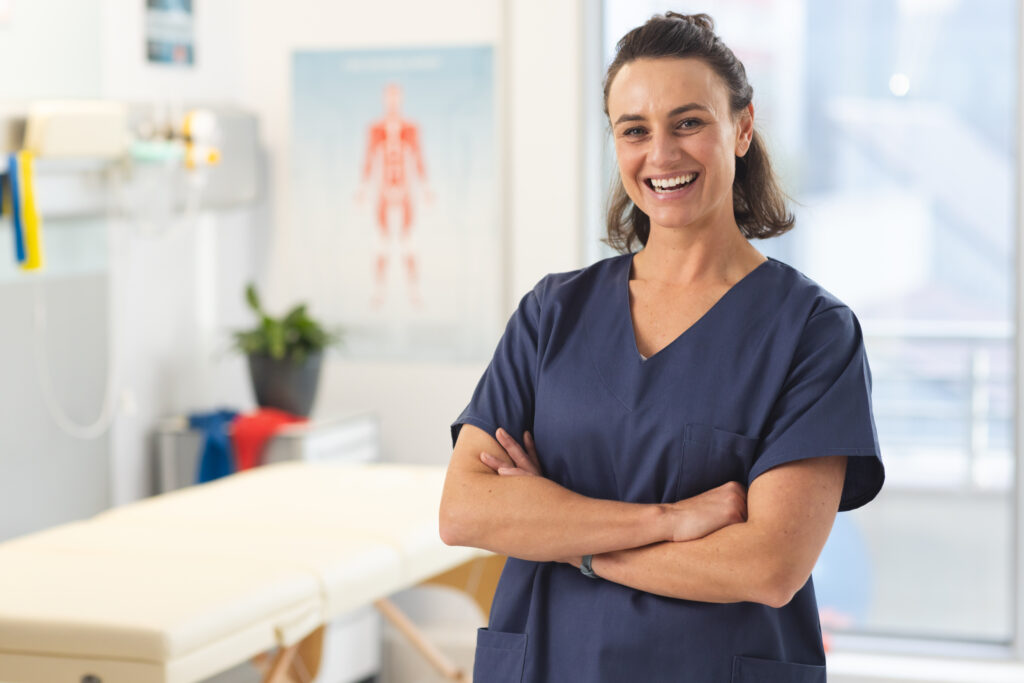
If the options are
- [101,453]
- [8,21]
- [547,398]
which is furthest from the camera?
[101,453]

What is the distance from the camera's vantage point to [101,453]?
3264mm

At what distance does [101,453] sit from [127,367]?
0.81ft

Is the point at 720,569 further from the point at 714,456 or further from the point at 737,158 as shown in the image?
the point at 737,158

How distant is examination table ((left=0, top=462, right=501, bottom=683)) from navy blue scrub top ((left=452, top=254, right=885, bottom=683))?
657 millimetres

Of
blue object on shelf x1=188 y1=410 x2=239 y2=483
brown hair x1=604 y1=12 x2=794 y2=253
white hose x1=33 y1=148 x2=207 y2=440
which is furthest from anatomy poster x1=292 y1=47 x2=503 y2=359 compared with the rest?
brown hair x1=604 y1=12 x2=794 y2=253

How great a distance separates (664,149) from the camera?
1436mm

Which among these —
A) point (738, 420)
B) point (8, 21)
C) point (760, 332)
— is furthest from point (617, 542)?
point (8, 21)

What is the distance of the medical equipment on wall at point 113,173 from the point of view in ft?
9.13

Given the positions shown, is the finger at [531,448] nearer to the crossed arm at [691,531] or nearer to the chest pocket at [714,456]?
the crossed arm at [691,531]

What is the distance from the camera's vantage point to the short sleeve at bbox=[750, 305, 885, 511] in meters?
1.37

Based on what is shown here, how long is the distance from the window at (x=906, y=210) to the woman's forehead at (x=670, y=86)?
211 cm

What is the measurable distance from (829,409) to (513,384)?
1.31 ft

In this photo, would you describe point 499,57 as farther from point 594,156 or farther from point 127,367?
point 127,367

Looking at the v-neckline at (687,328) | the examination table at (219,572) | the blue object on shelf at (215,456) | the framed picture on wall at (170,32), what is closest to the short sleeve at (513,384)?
the v-neckline at (687,328)
